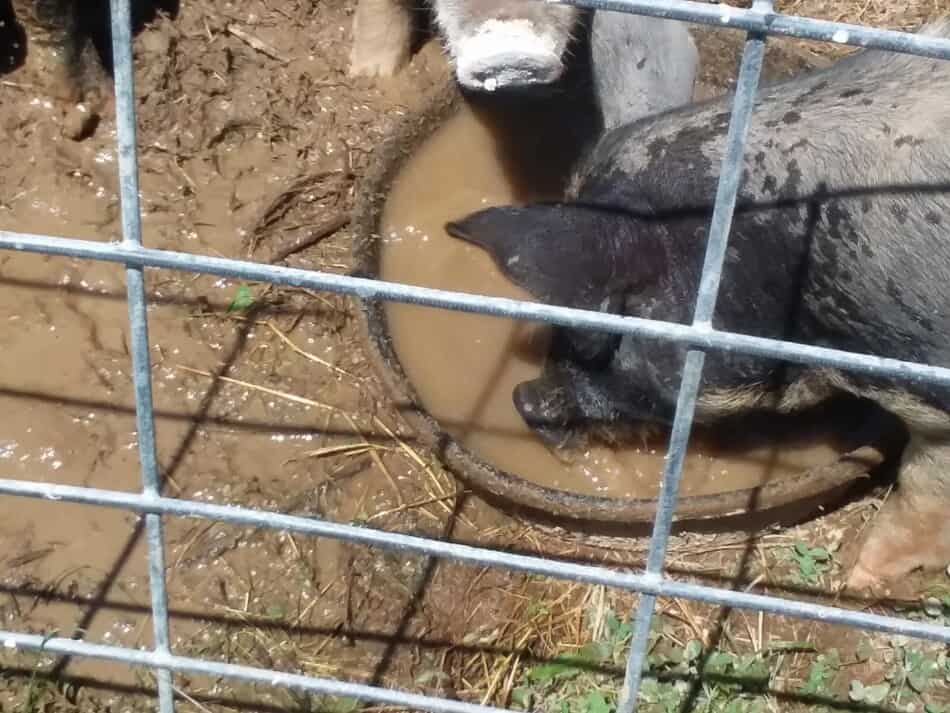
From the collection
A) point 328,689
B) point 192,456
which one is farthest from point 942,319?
point 192,456

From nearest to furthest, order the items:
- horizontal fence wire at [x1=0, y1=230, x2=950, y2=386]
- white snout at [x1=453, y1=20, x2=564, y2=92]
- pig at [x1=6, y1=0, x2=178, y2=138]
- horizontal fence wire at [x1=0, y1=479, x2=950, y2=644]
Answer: horizontal fence wire at [x1=0, y1=230, x2=950, y2=386] < horizontal fence wire at [x1=0, y1=479, x2=950, y2=644] < white snout at [x1=453, y1=20, x2=564, y2=92] < pig at [x1=6, y1=0, x2=178, y2=138]

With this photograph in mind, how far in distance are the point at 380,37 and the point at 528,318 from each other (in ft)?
7.46

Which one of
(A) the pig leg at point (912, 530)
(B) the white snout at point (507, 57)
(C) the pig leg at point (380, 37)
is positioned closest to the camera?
(A) the pig leg at point (912, 530)

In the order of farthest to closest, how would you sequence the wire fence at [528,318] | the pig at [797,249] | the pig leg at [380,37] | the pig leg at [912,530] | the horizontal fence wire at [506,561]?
the pig leg at [380,37]
the pig leg at [912,530]
the pig at [797,249]
the horizontal fence wire at [506,561]
the wire fence at [528,318]

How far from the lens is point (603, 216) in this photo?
267cm

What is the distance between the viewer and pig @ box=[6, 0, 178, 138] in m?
3.33

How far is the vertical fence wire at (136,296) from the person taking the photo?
1.45 metres

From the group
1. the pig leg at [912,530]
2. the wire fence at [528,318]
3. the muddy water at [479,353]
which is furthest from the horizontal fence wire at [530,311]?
the muddy water at [479,353]

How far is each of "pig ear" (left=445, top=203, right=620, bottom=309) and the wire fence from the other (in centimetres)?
90

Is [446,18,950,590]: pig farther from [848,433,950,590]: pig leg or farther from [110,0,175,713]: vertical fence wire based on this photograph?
[110,0,175,713]: vertical fence wire

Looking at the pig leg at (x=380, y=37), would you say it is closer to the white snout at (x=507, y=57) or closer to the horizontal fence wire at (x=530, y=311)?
the white snout at (x=507, y=57)

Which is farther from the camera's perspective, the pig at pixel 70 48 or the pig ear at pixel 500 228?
the pig at pixel 70 48

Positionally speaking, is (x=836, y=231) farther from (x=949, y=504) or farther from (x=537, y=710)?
(x=537, y=710)

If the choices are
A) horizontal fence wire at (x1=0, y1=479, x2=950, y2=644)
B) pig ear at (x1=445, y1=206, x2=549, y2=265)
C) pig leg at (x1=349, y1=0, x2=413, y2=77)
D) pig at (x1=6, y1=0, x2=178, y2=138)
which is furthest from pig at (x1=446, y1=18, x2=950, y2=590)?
pig at (x1=6, y1=0, x2=178, y2=138)
